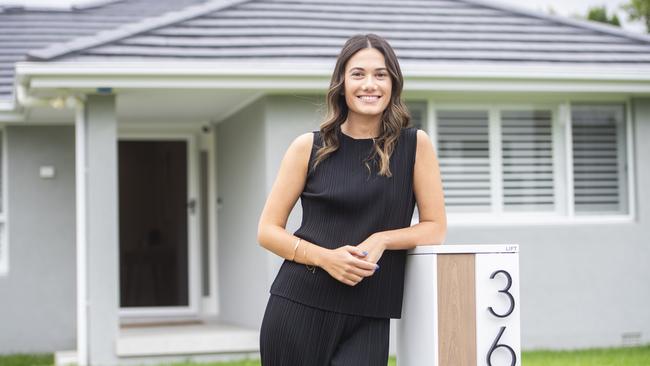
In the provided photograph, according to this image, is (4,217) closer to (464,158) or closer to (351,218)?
(464,158)

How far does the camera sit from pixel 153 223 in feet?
41.0

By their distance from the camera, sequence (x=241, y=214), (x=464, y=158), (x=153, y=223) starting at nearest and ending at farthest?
(x=464, y=158)
(x=241, y=214)
(x=153, y=223)

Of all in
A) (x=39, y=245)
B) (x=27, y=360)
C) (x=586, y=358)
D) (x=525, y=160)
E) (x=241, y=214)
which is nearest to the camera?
(x=586, y=358)

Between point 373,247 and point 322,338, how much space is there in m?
0.34

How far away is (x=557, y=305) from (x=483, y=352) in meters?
6.30

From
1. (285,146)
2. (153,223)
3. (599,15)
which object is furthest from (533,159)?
(599,15)

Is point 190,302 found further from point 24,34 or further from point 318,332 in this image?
point 318,332

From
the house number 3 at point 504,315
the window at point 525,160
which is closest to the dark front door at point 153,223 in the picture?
the window at point 525,160

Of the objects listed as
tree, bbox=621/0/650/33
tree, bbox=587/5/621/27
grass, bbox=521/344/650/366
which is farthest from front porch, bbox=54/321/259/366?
tree, bbox=587/5/621/27

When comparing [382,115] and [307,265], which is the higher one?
[382,115]

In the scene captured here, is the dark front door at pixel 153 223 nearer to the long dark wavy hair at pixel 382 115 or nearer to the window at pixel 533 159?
the window at pixel 533 159

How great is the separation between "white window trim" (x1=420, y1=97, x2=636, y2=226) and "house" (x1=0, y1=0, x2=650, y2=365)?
0.05 feet

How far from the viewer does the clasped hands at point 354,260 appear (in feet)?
9.96

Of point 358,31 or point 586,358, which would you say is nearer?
point 586,358
